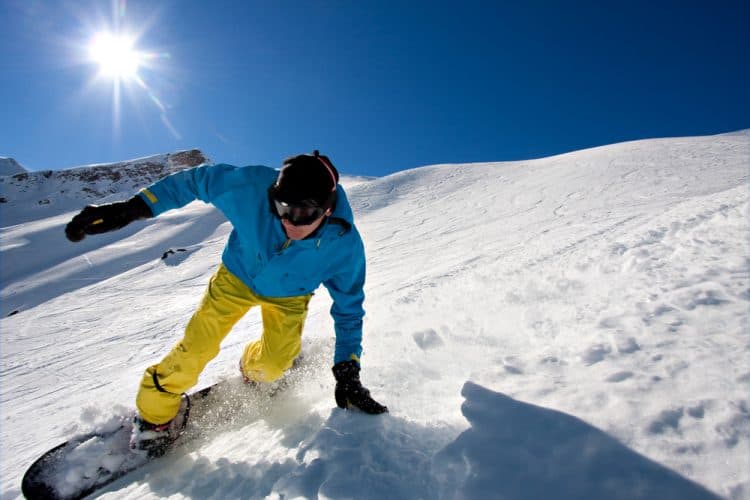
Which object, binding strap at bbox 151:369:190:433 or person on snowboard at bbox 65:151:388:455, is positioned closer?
person on snowboard at bbox 65:151:388:455

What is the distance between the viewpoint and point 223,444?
90.9 inches

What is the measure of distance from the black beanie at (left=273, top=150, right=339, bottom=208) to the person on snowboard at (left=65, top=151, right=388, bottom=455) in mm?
13

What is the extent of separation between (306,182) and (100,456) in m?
2.22

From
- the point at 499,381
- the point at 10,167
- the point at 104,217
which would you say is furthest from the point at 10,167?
the point at 499,381

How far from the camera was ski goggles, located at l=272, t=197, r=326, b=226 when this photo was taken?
211 cm

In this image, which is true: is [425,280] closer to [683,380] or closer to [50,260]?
[683,380]

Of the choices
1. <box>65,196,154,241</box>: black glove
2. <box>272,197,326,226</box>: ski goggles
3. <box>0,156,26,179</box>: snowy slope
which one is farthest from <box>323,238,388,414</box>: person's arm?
<box>0,156,26,179</box>: snowy slope

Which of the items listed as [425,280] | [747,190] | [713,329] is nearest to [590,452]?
[713,329]

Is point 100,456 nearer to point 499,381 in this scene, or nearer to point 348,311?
point 348,311

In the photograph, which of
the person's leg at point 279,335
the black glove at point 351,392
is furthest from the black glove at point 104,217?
the black glove at point 351,392

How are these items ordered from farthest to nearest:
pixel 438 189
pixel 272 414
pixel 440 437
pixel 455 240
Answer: pixel 438 189, pixel 455 240, pixel 272 414, pixel 440 437

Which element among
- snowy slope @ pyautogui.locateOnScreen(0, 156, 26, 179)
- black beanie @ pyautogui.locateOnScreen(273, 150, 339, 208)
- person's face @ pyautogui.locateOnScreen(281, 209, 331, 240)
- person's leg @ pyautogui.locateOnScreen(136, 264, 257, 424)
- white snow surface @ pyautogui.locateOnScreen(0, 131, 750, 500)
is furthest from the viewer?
snowy slope @ pyautogui.locateOnScreen(0, 156, 26, 179)

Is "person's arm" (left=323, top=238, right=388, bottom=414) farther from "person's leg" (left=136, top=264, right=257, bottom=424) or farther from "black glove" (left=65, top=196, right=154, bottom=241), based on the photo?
"black glove" (left=65, top=196, right=154, bottom=241)

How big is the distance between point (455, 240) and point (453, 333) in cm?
516
